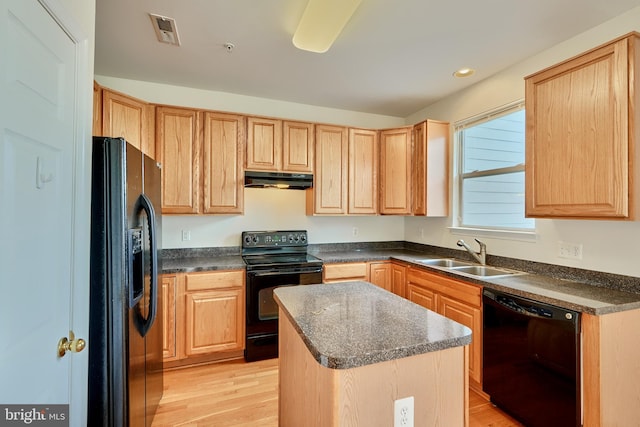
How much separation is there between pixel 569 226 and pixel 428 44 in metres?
1.70

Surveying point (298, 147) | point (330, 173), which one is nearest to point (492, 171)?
point (330, 173)

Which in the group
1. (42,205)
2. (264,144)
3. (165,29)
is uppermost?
(165,29)

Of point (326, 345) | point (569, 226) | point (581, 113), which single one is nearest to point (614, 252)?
point (569, 226)

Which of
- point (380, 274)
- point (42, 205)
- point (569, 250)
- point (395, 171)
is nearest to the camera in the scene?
point (42, 205)

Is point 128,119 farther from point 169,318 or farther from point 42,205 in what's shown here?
point 42,205

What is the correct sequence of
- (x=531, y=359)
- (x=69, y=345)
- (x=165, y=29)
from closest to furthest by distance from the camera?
(x=69, y=345) → (x=531, y=359) → (x=165, y=29)

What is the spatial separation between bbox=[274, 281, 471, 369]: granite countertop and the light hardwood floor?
1.04 meters

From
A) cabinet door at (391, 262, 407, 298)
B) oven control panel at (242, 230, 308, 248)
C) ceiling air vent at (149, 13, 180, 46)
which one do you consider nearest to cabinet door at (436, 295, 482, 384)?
cabinet door at (391, 262, 407, 298)

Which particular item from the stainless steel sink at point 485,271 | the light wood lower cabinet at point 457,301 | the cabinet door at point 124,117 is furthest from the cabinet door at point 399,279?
the cabinet door at point 124,117

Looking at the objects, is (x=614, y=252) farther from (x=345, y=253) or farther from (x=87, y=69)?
(x=87, y=69)

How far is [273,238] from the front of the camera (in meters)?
3.37

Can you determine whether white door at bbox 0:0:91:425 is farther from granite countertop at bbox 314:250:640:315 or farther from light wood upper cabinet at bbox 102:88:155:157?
granite countertop at bbox 314:250:640:315

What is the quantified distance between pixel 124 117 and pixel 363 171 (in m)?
2.40

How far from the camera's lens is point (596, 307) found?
155 centimetres
